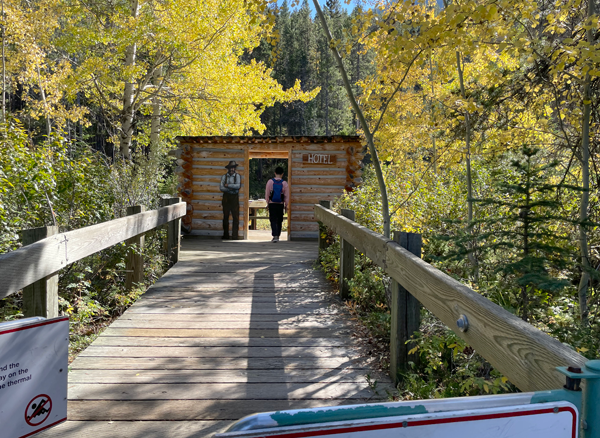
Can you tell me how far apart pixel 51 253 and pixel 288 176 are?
1110 centimetres

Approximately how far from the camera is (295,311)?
5.39m

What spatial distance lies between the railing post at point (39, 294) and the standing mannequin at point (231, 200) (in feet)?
33.0

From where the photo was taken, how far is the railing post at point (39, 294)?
2918mm

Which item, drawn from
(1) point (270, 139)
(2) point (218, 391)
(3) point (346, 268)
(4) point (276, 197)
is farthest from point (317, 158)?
(2) point (218, 391)

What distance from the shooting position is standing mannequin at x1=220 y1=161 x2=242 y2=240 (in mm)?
13107

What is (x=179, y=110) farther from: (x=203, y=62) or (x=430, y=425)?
(x=430, y=425)

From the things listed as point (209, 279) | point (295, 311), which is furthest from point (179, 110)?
point (295, 311)

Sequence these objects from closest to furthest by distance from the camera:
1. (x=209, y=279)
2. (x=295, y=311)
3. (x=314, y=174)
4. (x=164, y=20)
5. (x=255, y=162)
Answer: (x=295, y=311), (x=209, y=279), (x=164, y=20), (x=314, y=174), (x=255, y=162)

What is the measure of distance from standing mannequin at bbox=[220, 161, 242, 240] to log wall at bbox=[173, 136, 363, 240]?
0.56m

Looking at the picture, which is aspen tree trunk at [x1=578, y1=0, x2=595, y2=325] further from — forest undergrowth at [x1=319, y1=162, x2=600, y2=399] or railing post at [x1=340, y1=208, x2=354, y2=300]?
railing post at [x1=340, y1=208, x2=354, y2=300]

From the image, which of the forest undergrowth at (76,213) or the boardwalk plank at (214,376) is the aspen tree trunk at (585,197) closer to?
the boardwalk plank at (214,376)

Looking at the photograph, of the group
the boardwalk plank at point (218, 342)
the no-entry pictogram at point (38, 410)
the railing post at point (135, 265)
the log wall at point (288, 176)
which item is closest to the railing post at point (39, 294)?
the boardwalk plank at point (218, 342)

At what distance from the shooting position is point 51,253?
9.86 ft

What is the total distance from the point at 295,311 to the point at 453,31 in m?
3.21
